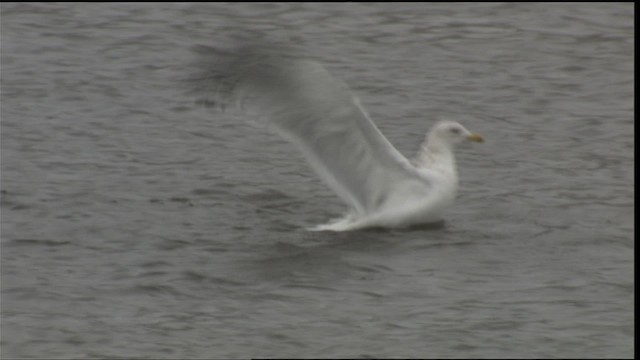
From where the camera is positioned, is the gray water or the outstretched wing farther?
the outstretched wing

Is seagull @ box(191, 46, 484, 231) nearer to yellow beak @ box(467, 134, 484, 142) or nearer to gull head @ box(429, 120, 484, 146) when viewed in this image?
gull head @ box(429, 120, 484, 146)

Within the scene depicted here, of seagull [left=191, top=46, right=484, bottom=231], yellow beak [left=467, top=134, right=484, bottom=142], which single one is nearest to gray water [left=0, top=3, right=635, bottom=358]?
seagull [left=191, top=46, right=484, bottom=231]

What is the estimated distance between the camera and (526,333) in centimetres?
869

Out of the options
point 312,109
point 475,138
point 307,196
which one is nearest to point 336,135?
point 312,109

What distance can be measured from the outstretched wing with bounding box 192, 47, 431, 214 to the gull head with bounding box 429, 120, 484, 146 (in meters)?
0.47

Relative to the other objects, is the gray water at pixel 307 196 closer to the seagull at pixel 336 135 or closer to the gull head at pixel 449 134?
the seagull at pixel 336 135

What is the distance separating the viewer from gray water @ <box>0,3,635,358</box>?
28.9 feet

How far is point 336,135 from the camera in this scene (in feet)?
34.2

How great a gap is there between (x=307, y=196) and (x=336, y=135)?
1031mm

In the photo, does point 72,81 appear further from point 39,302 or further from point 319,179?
point 39,302

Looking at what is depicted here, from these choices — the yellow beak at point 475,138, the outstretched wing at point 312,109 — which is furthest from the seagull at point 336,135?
the yellow beak at point 475,138

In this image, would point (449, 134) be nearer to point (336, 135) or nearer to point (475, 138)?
point (475, 138)

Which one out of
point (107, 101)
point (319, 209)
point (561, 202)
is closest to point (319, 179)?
point (319, 209)

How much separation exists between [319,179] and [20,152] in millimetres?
1921
